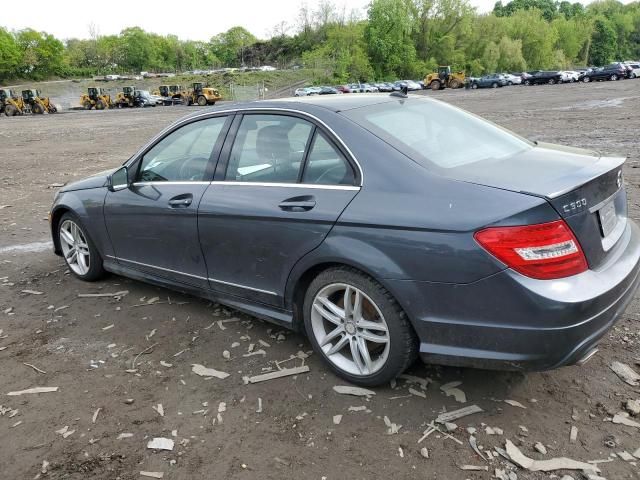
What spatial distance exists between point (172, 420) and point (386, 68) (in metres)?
102

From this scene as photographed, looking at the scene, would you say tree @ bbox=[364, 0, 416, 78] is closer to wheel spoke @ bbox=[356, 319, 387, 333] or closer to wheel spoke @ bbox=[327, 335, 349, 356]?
wheel spoke @ bbox=[327, 335, 349, 356]

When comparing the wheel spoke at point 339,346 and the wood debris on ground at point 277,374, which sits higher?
the wheel spoke at point 339,346

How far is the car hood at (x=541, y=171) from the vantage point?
2684mm

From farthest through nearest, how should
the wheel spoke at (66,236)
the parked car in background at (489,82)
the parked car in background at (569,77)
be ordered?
the parked car in background at (489,82), the parked car in background at (569,77), the wheel spoke at (66,236)

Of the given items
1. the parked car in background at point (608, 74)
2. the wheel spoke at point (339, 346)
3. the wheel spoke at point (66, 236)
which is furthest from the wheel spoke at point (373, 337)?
the parked car in background at point (608, 74)

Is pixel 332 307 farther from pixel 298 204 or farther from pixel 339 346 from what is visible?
pixel 298 204

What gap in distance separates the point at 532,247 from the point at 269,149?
6.00ft

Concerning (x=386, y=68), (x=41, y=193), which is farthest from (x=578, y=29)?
(x=41, y=193)

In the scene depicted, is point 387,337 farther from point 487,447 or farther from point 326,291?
point 487,447

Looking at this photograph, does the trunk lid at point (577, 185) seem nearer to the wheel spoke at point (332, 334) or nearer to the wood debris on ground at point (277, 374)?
the wheel spoke at point (332, 334)

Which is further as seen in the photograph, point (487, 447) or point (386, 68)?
point (386, 68)

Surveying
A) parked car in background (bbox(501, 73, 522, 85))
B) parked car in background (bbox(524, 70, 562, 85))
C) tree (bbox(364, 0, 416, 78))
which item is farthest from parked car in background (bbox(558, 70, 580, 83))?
tree (bbox(364, 0, 416, 78))

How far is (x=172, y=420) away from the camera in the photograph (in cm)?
307

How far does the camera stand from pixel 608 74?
189 feet
